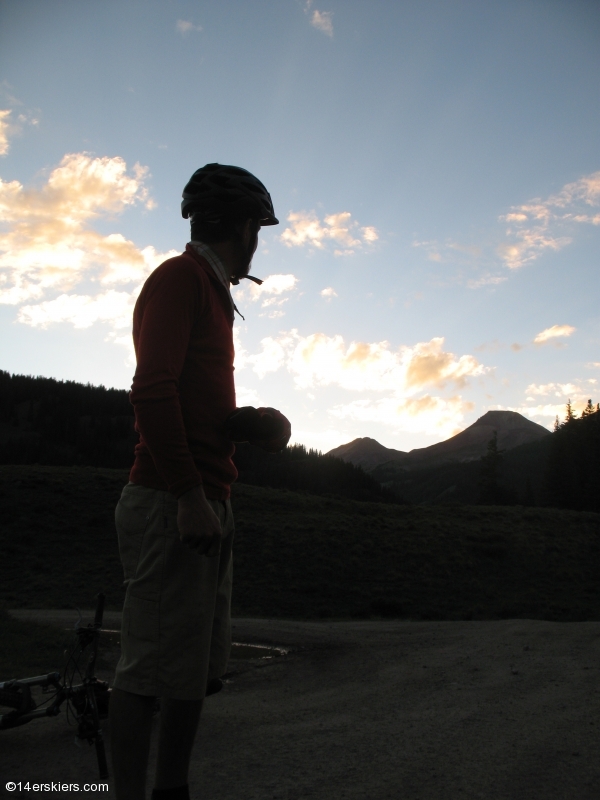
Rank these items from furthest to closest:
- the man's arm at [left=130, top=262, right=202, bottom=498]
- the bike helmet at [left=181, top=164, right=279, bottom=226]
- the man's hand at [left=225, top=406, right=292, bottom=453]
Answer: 1. the bike helmet at [left=181, top=164, right=279, bottom=226]
2. the man's hand at [left=225, top=406, right=292, bottom=453]
3. the man's arm at [left=130, top=262, right=202, bottom=498]

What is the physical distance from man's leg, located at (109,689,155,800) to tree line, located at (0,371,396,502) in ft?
222

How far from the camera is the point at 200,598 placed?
6.62 feet

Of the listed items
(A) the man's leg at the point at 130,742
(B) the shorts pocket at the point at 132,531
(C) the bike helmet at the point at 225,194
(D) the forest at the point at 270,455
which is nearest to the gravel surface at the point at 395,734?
(A) the man's leg at the point at 130,742

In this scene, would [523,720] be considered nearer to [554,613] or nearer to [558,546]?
[554,613]

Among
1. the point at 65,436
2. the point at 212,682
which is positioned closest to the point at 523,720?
the point at 212,682

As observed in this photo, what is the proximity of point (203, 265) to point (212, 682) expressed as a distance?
1600mm

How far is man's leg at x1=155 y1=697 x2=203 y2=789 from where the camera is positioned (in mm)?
1975

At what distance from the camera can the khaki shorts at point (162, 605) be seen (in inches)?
76.4

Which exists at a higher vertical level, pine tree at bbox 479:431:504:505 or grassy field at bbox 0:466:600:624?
pine tree at bbox 479:431:504:505

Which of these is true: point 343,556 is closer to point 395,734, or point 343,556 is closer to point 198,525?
point 395,734

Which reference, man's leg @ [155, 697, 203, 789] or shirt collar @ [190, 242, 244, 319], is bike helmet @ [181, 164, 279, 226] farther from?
man's leg @ [155, 697, 203, 789]

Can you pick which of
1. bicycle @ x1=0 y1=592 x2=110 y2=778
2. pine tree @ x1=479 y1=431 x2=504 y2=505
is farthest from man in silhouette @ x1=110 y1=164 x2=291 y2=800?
pine tree @ x1=479 y1=431 x2=504 y2=505

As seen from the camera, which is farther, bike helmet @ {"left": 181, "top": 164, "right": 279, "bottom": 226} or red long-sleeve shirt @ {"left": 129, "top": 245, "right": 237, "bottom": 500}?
bike helmet @ {"left": 181, "top": 164, "right": 279, "bottom": 226}

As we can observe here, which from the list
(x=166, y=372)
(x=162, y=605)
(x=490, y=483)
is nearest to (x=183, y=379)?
(x=166, y=372)
